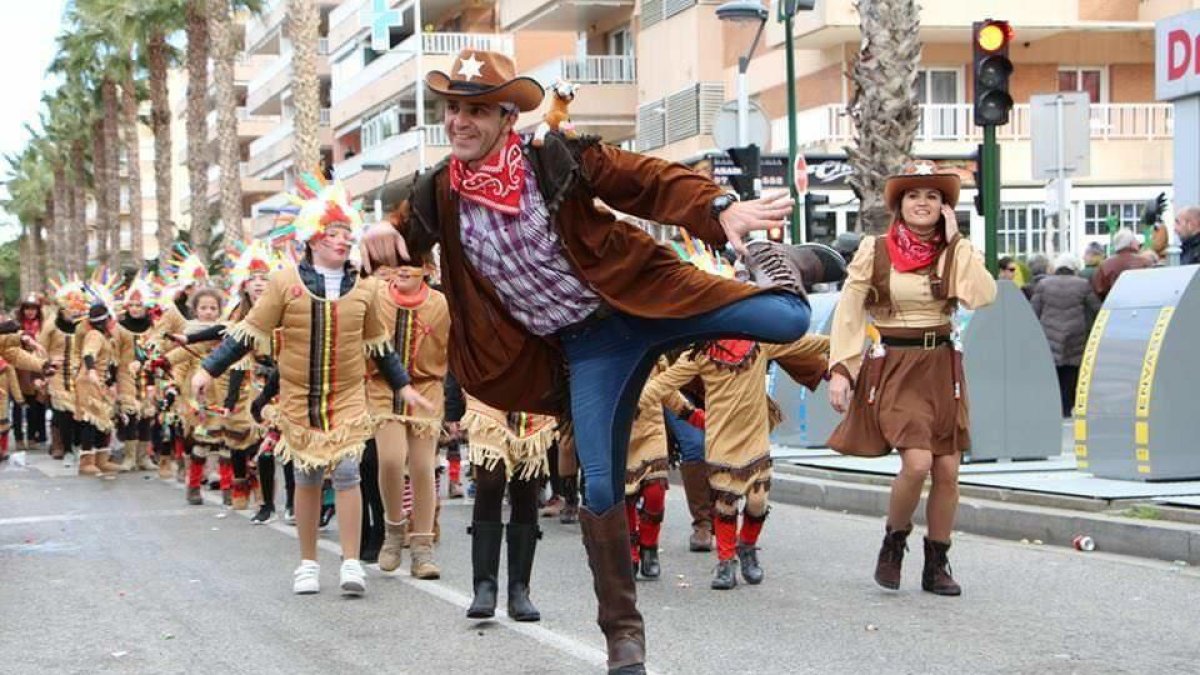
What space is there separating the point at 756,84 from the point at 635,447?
104ft

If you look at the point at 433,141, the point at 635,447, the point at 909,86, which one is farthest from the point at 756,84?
the point at 635,447

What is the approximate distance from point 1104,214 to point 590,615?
34.0 m

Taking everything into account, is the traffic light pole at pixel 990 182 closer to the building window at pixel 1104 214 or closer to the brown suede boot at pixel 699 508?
the brown suede boot at pixel 699 508

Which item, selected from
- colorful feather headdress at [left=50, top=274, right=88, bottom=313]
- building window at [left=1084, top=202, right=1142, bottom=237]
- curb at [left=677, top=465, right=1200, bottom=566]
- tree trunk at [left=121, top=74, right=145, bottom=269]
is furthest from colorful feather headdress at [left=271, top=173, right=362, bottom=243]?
tree trunk at [left=121, top=74, right=145, bottom=269]

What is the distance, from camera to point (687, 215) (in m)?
5.96

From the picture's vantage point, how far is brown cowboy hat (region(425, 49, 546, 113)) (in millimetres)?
6297

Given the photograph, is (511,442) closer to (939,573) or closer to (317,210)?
(317,210)

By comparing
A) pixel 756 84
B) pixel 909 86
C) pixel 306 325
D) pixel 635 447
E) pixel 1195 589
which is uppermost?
pixel 756 84

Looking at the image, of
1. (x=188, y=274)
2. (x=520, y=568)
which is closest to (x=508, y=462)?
(x=520, y=568)

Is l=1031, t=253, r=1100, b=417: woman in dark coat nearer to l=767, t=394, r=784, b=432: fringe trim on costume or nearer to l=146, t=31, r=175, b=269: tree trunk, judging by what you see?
l=767, t=394, r=784, b=432: fringe trim on costume

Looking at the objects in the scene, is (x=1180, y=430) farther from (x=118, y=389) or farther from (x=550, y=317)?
(x=118, y=389)

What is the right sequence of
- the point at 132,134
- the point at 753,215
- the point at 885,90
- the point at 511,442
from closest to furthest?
the point at 753,215 < the point at 511,442 < the point at 885,90 < the point at 132,134

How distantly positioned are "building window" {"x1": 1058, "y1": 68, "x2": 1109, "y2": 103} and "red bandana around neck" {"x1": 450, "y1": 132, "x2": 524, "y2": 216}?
3560cm

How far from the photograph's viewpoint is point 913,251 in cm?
867
